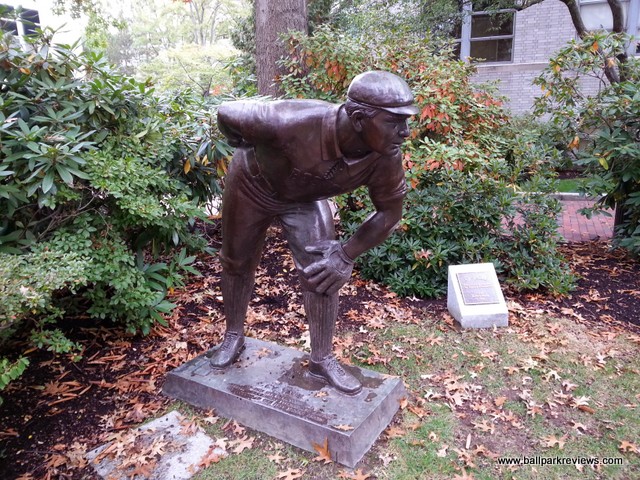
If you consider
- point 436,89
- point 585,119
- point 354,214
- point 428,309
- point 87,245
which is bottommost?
point 428,309

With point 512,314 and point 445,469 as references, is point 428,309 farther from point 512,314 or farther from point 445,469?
point 445,469

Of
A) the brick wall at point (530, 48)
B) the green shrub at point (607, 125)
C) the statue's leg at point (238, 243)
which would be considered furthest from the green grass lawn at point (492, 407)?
the brick wall at point (530, 48)

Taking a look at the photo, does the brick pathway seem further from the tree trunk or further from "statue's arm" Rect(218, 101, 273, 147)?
"statue's arm" Rect(218, 101, 273, 147)

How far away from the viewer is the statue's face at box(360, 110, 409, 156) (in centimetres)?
222

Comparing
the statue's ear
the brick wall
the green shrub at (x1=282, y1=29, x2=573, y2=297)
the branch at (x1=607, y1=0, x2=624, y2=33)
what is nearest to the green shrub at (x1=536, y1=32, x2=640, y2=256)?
the green shrub at (x1=282, y1=29, x2=573, y2=297)

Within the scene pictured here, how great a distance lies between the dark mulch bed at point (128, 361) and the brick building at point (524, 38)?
11.0 metres

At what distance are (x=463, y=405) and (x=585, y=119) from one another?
15.4 feet

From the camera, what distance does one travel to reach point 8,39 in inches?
141

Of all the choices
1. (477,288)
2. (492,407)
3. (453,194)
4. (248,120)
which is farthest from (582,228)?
(248,120)

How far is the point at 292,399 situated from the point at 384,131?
5.73 feet

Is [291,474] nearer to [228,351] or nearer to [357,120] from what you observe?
[228,351]

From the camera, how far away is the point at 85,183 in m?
3.85

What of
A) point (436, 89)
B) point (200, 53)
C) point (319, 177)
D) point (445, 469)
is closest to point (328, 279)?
point (319, 177)

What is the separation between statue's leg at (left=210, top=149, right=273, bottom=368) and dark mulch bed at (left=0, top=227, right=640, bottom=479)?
0.66 metres
